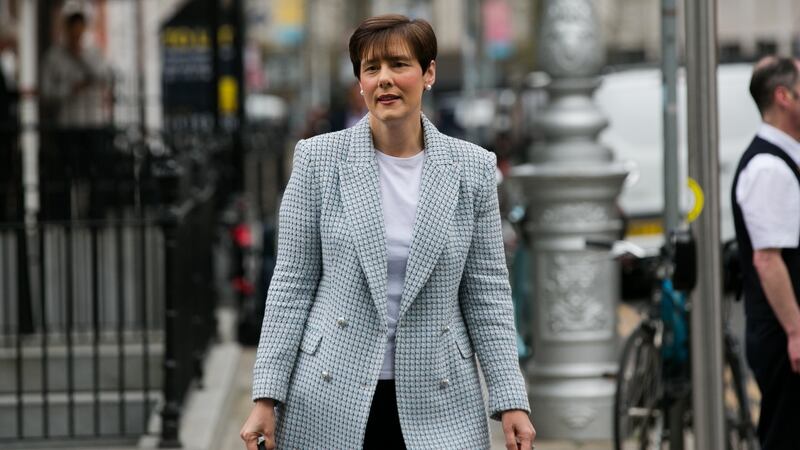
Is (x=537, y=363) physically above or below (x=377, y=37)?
below

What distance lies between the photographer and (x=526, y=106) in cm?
2433

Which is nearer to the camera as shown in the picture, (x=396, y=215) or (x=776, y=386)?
(x=396, y=215)

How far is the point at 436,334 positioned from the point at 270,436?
0.43 m

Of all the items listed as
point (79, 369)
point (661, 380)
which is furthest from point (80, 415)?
point (661, 380)

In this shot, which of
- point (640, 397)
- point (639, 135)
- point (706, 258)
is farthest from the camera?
point (639, 135)

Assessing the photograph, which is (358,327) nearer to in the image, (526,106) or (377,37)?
(377,37)

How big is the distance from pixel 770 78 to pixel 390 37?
2456 mm

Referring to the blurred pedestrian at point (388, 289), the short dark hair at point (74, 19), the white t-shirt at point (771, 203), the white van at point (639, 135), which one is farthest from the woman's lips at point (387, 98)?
the white van at point (639, 135)

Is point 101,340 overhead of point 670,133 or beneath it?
beneath

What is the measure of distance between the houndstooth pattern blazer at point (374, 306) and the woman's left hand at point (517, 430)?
0.09 ft

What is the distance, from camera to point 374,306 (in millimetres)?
3854

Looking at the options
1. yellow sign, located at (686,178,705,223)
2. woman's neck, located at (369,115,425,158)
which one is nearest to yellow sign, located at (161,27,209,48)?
yellow sign, located at (686,178,705,223)

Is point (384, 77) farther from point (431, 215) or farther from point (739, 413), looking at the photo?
point (739, 413)

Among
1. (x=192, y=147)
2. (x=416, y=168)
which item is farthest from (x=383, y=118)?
(x=192, y=147)
